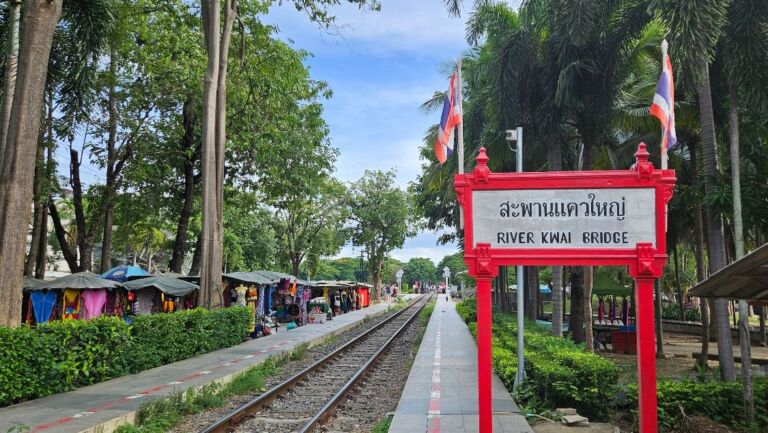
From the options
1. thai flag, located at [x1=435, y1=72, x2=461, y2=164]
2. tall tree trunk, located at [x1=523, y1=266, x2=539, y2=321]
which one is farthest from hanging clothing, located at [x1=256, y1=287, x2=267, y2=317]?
thai flag, located at [x1=435, y1=72, x2=461, y2=164]

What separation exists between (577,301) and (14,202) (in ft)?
50.6

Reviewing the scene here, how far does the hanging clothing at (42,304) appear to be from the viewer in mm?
16672

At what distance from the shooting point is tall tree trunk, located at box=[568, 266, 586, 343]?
1800cm

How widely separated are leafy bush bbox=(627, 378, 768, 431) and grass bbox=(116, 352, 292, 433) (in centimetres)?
733

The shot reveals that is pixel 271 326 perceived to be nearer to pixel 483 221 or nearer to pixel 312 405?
pixel 312 405

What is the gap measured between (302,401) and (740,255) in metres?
8.48

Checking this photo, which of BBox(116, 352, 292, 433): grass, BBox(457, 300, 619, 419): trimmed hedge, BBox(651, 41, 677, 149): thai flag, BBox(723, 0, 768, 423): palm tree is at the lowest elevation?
BBox(116, 352, 292, 433): grass

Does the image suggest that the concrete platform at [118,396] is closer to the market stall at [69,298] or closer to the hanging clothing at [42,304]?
the market stall at [69,298]

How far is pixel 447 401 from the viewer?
32.5 ft

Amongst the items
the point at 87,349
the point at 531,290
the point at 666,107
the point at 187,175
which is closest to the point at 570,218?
the point at 666,107

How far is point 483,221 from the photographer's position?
21.1 feet

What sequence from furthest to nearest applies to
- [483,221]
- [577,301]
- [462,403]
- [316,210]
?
[316,210]
[577,301]
[462,403]
[483,221]

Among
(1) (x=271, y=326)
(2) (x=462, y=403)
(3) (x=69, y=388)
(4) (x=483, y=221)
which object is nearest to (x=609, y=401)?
(2) (x=462, y=403)

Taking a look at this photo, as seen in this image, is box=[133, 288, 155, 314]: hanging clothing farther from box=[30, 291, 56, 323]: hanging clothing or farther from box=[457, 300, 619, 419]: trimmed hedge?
box=[457, 300, 619, 419]: trimmed hedge
